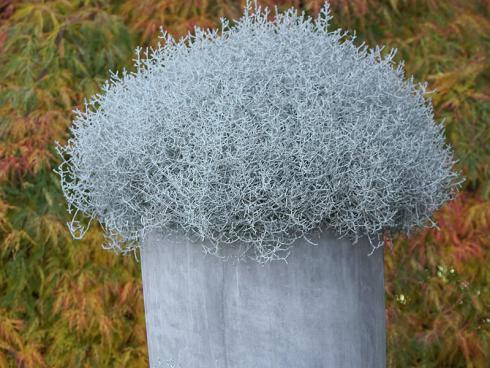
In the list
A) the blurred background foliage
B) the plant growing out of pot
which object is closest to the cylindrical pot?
the plant growing out of pot

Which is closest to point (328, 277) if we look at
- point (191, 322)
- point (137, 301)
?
A: point (191, 322)

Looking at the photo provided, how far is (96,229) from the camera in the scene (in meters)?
3.23

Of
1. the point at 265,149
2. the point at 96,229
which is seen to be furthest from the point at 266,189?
the point at 96,229

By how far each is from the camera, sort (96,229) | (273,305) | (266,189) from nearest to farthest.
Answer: (266,189) → (273,305) → (96,229)

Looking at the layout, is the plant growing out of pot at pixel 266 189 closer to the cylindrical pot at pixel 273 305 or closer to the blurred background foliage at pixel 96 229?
the cylindrical pot at pixel 273 305

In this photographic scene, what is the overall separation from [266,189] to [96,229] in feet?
4.93

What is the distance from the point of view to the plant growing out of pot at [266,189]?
6.32 ft

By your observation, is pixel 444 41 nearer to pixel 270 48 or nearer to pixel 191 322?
pixel 270 48

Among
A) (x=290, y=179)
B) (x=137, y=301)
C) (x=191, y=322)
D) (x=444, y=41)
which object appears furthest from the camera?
(x=444, y=41)

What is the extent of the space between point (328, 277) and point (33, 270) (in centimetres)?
170

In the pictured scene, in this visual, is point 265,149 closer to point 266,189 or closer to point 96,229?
point 266,189

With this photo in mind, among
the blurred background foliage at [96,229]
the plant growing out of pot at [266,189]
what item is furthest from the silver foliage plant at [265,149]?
the blurred background foliage at [96,229]

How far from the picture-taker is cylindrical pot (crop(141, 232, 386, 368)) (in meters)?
1.99

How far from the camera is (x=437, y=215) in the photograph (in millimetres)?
3275
